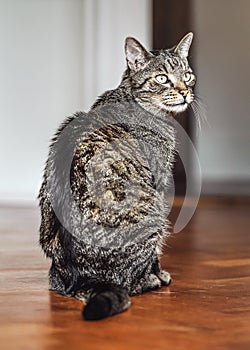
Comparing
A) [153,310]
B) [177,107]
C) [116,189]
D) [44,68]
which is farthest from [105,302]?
[44,68]

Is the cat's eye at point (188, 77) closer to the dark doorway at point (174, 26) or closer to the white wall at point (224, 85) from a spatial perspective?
the dark doorway at point (174, 26)

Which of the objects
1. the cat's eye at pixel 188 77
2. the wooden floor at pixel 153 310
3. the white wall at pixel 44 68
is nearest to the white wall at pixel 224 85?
the white wall at pixel 44 68

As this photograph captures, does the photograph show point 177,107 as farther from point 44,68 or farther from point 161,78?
point 44,68

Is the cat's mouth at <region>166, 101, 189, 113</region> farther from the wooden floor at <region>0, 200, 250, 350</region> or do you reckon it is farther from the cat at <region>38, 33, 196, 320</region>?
the wooden floor at <region>0, 200, 250, 350</region>

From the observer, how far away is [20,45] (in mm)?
3383

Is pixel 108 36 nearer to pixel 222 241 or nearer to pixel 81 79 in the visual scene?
pixel 81 79

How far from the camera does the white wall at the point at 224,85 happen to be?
4.29m

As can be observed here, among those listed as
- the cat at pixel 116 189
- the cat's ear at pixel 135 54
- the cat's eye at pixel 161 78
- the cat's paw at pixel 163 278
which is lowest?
the cat's paw at pixel 163 278

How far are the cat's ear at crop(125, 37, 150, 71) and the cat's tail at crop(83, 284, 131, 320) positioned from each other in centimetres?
48

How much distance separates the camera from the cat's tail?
3.76 feet

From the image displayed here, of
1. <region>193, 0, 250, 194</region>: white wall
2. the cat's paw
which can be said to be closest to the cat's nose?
the cat's paw

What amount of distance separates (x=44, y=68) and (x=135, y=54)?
1.99m

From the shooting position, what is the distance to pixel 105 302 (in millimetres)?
1153

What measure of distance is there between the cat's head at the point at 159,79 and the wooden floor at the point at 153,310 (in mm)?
375
